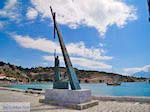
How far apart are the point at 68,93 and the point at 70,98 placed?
1.12 ft

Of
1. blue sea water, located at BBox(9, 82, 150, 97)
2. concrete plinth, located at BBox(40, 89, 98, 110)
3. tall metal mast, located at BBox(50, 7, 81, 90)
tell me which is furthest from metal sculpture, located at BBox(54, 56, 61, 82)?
blue sea water, located at BBox(9, 82, 150, 97)

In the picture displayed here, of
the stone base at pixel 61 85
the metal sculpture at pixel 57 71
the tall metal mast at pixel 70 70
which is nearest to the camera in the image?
the tall metal mast at pixel 70 70

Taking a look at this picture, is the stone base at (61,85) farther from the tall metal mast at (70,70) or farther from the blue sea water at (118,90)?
the blue sea water at (118,90)

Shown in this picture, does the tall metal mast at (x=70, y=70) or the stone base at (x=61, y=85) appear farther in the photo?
the stone base at (x=61, y=85)

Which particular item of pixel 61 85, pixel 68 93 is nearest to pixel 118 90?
pixel 61 85

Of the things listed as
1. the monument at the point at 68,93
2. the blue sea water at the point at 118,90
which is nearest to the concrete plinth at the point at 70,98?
the monument at the point at 68,93

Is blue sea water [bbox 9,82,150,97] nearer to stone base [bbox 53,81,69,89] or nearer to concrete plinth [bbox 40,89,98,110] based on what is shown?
stone base [bbox 53,81,69,89]

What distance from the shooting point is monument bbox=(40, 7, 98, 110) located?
1514cm

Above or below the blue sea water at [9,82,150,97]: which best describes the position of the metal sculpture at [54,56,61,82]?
above

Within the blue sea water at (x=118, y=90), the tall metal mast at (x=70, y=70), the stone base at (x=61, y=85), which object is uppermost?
the tall metal mast at (x=70, y=70)

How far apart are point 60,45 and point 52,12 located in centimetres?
295

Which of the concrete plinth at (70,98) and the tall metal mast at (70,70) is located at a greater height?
the tall metal mast at (70,70)

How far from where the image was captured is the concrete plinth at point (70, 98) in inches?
589

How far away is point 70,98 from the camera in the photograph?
15.6m
